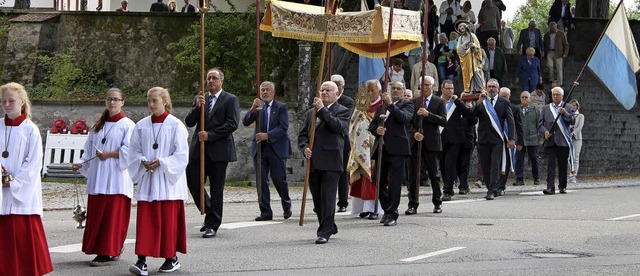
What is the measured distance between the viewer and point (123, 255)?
42.1 feet

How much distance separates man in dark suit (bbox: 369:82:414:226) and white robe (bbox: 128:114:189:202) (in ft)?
14.1

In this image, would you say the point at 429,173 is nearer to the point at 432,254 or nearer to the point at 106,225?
the point at 432,254

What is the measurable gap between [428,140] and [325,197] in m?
4.19

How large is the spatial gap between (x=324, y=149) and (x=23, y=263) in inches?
180

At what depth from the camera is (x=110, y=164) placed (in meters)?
12.4

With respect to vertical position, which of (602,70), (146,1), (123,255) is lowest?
(123,255)

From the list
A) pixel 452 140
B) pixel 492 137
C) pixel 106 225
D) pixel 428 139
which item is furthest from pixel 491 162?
pixel 106 225

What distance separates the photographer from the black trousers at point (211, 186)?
564 inches

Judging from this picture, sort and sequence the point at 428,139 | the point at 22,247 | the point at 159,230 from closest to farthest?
1. the point at 22,247
2. the point at 159,230
3. the point at 428,139

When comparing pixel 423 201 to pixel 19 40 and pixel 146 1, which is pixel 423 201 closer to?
pixel 19 40

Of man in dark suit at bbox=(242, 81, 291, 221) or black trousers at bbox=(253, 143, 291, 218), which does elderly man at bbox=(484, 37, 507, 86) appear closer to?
man in dark suit at bbox=(242, 81, 291, 221)

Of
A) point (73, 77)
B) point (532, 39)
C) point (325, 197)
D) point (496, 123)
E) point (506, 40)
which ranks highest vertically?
point (506, 40)

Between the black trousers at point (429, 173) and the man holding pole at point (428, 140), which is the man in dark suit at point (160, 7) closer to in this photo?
the man holding pole at point (428, 140)

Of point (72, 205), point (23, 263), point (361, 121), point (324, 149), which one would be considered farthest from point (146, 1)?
point (23, 263)
